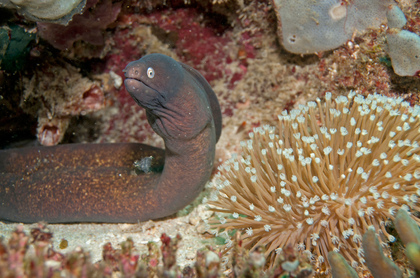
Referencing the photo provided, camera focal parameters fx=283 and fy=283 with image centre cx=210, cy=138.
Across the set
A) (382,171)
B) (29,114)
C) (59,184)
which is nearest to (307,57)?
(382,171)

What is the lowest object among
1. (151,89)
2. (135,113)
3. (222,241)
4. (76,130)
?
(222,241)

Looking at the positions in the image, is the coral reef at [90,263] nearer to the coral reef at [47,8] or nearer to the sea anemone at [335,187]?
the sea anemone at [335,187]

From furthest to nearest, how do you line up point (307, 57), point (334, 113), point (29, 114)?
point (29, 114) → point (307, 57) → point (334, 113)

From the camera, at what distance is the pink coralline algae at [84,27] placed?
10.9ft

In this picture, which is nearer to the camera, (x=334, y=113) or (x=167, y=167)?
(x=334, y=113)

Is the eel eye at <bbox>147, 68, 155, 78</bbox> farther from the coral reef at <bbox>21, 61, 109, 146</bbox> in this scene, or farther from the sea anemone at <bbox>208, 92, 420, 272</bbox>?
the coral reef at <bbox>21, 61, 109, 146</bbox>

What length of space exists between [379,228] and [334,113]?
100cm

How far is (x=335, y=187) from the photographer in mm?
2129

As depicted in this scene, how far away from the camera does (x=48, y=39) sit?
3.38m

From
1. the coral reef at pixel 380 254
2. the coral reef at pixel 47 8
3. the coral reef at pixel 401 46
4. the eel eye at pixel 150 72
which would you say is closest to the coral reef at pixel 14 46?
the coral reef at pixel 47 8

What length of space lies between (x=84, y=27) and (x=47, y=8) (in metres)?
0.79

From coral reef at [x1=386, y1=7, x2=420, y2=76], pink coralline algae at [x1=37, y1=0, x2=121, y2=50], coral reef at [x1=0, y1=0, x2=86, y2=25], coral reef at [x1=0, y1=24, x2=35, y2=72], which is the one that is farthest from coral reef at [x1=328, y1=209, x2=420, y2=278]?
coral reef at [x1=0, y1=24, x2=35, y2=72]

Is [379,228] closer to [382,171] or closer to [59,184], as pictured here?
[382,171]

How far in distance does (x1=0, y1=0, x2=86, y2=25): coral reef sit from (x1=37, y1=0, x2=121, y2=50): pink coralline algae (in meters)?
0.50
